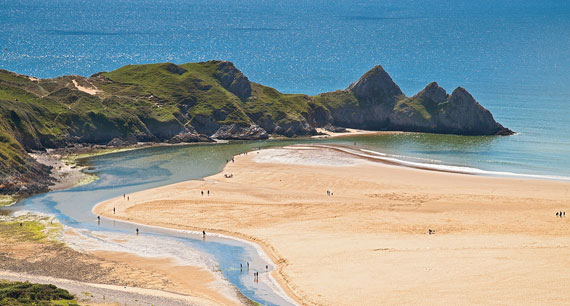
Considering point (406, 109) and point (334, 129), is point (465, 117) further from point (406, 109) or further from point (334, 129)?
point (334, 129)

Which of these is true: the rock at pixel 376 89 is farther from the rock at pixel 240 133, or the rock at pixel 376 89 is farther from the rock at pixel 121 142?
the rock at pixel 121 142

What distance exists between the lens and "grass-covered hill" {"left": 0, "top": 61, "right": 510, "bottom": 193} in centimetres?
11962

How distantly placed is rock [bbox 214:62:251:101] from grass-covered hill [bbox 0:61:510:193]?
0.23 metres

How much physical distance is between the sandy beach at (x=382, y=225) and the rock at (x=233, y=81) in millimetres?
41090

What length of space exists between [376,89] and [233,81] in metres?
33.6

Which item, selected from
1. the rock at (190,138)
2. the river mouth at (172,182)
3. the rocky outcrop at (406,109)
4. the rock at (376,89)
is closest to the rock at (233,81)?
the rocky outcrop at (406,109)

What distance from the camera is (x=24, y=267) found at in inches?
2153

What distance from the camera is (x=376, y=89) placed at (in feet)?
503

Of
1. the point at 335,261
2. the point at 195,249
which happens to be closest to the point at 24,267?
the point at 195,249

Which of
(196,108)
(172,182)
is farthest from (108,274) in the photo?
(196,108)

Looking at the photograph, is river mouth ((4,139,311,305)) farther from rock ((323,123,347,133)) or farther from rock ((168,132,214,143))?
rock ((323,123,347,133))

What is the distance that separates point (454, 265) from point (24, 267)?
116 feet

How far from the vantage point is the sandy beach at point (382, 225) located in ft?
157

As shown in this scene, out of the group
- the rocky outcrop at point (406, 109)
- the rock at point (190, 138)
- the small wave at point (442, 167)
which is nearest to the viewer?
the small wave at point (442, 167)
